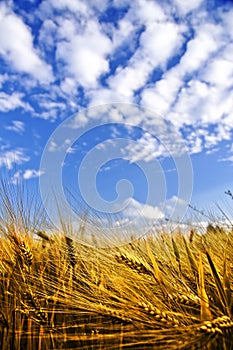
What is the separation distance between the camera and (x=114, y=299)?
1.68 m

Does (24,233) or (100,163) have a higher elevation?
(100,163)

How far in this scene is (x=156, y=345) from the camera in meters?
1.43

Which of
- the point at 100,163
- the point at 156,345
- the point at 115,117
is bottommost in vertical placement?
the point at 156,345

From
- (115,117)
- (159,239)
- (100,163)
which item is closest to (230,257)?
(159,239)

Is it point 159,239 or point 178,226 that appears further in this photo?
point 178,226

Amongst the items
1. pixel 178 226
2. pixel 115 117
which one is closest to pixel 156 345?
pixel 178 226

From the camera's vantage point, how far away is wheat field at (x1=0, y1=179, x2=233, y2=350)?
53.9 inches

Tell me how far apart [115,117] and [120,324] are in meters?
2.27

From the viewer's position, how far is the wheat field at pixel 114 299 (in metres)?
1.37

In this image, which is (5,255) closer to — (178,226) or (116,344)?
(116,344)

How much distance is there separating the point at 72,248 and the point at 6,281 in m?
0.35

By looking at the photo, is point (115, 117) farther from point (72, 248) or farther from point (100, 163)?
point (72, 248)

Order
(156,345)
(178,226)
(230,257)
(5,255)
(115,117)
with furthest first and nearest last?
1. (115,117)
2. (178,226)
3. (5,255)
4. (230,257)
5. (156,345)

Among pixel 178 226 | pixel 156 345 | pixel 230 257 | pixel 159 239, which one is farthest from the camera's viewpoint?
pixel 178 226
